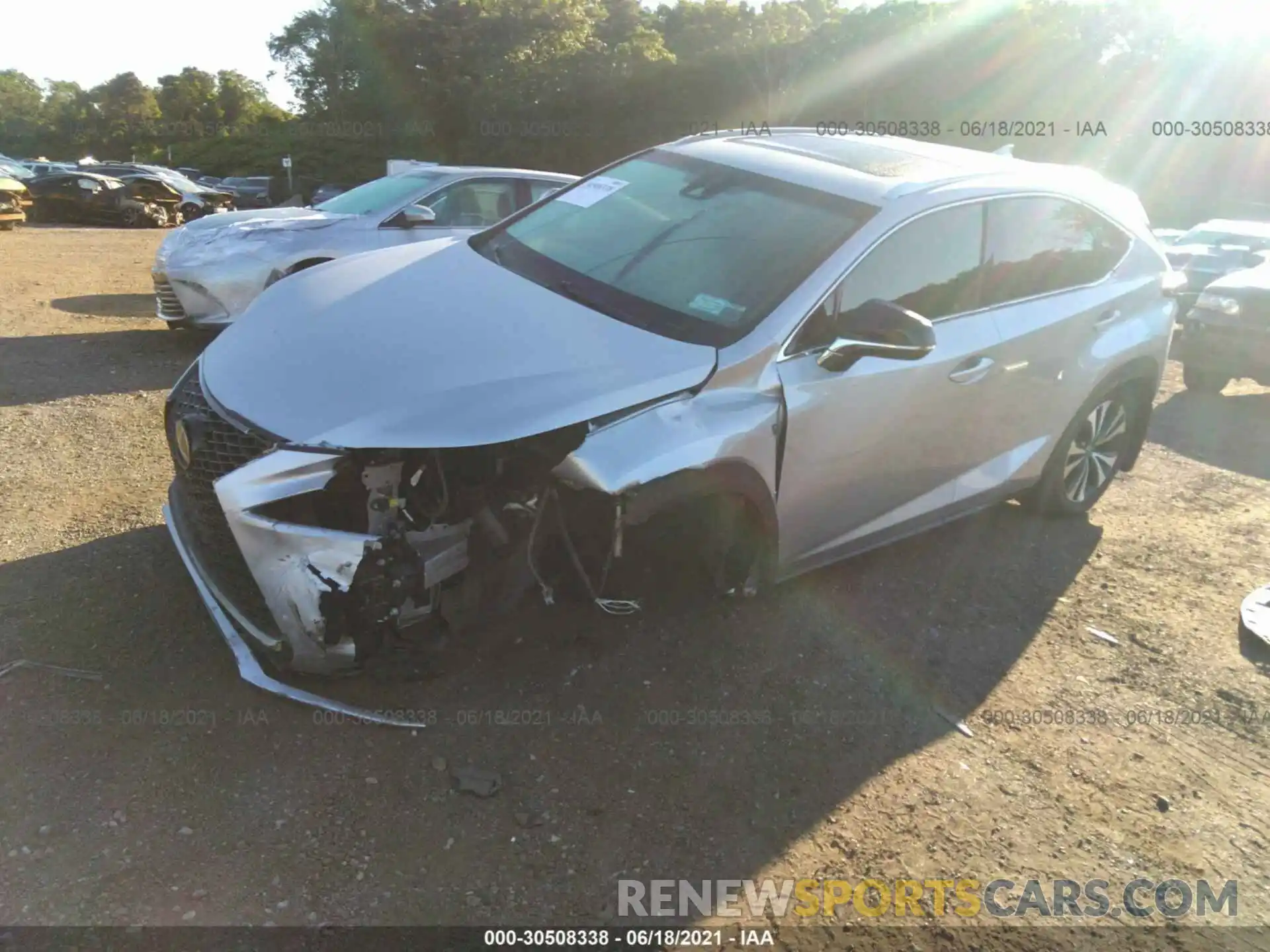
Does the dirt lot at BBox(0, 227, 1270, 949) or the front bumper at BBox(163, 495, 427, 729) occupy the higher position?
the front bumper at BBox(163, 495, 427, 729)

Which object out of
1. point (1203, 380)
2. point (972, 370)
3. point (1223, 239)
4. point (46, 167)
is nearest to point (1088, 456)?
point (972, 370)

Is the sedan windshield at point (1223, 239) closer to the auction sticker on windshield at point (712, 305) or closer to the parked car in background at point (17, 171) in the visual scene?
the auction sticker on windshield at point (712, 305)

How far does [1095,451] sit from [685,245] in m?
2.81

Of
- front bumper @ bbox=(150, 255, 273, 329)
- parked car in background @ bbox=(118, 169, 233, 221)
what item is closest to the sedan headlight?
front bumper @ bbox=(150, 255, 273, 329)

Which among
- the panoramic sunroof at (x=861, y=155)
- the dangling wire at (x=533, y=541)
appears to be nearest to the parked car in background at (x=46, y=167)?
the panoramic sunroof at (x=861, y=155)

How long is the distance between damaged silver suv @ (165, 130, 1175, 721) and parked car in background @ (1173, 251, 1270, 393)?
14.2 feet

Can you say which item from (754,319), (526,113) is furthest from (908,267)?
(526,113)

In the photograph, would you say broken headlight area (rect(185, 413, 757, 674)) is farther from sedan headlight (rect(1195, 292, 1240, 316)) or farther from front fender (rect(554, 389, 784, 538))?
sedan headlight (rect(1195, 292, 1240, 316))

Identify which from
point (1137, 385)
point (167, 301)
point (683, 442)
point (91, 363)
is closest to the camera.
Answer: point (683, 442)

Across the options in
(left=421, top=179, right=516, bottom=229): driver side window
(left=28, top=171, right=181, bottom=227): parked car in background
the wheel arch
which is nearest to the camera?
the wheel arch

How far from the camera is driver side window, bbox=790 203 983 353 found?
3.33 meters

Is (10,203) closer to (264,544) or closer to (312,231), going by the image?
(312,231)

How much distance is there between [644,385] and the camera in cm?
291

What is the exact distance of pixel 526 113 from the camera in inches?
1511
